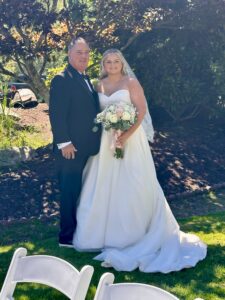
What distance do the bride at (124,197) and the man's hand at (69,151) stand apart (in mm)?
292

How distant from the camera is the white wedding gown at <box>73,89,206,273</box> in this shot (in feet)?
17.7

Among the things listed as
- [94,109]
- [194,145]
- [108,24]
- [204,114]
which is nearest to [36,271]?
[94,109]

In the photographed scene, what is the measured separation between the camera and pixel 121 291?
96.6 inches

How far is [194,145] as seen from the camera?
10.8 m

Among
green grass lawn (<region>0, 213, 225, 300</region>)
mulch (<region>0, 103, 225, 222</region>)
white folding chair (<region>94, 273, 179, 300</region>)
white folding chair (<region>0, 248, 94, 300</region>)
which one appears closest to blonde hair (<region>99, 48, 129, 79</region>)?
green grass lawn (<region>0, 213, 225, 300</region>)

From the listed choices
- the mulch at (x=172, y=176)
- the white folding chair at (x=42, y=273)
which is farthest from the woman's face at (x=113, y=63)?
the white folding chair at (x=42, y=273)

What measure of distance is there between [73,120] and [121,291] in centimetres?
309

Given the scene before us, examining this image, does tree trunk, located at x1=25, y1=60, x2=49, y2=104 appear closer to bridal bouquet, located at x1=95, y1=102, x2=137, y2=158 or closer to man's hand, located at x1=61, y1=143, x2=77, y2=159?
man's hand, located at x1=61, y1=143, x2=77, y2=159

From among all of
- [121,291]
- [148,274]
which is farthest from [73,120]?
[121,291]

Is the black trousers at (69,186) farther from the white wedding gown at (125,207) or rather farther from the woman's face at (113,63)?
the woman's face at (113,63)

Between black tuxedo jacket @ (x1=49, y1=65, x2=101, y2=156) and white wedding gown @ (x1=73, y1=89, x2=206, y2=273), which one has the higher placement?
black tuxedo jacket @ (x1=49, y1=65, x2=101, y2=156)

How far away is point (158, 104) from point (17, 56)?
382cm

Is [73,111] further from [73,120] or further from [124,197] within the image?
[124,197]

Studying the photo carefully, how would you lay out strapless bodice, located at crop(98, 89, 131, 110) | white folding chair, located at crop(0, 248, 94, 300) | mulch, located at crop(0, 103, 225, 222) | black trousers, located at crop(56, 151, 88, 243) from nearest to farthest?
white folding chair, located at crop(0, 248, 94, 300), strapless bodice, located at crop(98, 89, 131, 110), black trousers, located at crop(56, 151, 88, 243), mulch, located at crop(0, 103, 225, 222)
